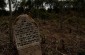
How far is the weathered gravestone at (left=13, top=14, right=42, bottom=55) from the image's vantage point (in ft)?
19.6

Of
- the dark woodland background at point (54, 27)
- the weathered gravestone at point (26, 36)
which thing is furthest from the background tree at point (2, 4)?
the weathered gravestone at point (26, 36)

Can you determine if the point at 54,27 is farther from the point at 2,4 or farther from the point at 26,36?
the point at 2,4

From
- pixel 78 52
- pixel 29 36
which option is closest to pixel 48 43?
pixel 78 52

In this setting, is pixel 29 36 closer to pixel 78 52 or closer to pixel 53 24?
pixel 78 52

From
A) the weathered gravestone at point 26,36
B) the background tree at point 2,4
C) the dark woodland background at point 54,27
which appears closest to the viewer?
the weathered gravestone at point 26,36

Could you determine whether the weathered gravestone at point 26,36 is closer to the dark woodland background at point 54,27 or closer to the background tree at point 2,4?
the dark woodland background at point 54,27

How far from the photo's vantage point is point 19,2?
14953 mm

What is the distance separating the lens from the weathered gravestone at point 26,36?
5.97 metres

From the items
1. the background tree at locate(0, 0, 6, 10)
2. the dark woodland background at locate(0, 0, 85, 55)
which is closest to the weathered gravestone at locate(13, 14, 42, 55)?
the dark woodland background at locate(0, 0, 85, 55)

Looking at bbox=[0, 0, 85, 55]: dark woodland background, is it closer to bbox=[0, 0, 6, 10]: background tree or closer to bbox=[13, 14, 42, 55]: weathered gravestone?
bbox=[0, 0, 6, 10]: background tree

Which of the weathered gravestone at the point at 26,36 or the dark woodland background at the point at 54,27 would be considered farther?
the dark woodland background at the point at 54,27

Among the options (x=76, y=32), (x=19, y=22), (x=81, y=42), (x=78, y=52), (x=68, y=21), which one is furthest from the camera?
(x=68, y=21)

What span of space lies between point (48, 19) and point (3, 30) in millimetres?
5500

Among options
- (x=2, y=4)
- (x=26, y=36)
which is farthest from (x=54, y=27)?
(x=2, y=4)
